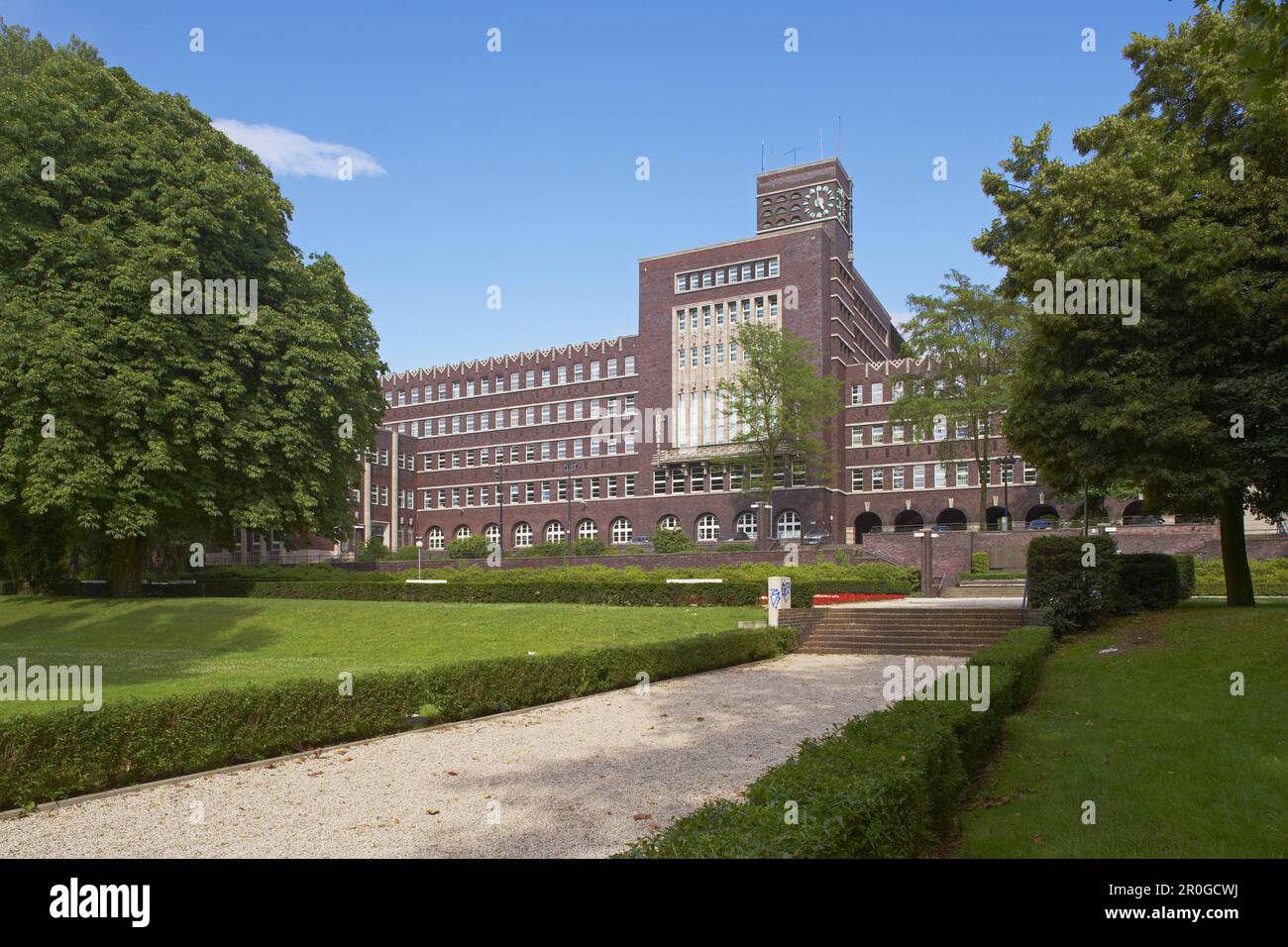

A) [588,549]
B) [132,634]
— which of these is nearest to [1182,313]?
[132,634]

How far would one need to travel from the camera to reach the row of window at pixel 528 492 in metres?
74.2

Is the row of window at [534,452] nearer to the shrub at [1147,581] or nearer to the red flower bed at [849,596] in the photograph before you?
the red flower bed at [849,596]

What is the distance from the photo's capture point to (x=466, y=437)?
84.5 m

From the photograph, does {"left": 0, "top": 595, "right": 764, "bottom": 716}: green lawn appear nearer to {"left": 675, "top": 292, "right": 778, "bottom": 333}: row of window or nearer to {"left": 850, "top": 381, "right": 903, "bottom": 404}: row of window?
{"left": 675, "top": 292, "right": 778, "bottom": 333}: row of window

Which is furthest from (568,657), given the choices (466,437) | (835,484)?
(466,437)

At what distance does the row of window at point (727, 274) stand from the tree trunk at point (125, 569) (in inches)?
1918

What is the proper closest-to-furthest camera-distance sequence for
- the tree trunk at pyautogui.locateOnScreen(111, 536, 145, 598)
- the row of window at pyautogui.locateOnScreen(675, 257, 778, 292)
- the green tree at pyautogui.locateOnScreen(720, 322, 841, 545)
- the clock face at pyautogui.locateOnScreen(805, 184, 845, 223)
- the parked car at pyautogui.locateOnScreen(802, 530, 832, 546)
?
the tree trunk at pyautogui.locateOnScreen(111, 536, 145, 598)
the green tree at pyautogui.locateOnScreen(720, 322, 841, 545)
the parked car at pyautogui.locateOnScreen(802, 530, 832, 546)
the row of window at pyautogui.locateOnScreen(675, 257, 778, 292)
the clock face at pyautogui.locateOnScreen(805, 184, 845, 223)

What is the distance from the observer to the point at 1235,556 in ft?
62.1

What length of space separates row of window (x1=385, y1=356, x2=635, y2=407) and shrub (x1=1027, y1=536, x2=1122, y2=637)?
190ft

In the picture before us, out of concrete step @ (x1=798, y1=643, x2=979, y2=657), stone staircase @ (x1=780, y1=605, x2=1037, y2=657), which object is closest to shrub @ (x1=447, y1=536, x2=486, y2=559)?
stone staircase @ (x1=780, y1=605, x2=1037, y2=657)

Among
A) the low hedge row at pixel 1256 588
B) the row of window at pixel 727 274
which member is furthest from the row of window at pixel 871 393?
the low hedge row at pixel 1256 588

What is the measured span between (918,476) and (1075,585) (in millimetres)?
46895

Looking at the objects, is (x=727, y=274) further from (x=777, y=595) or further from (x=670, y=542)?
(x=777, y=595)

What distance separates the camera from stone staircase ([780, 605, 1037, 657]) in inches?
818
